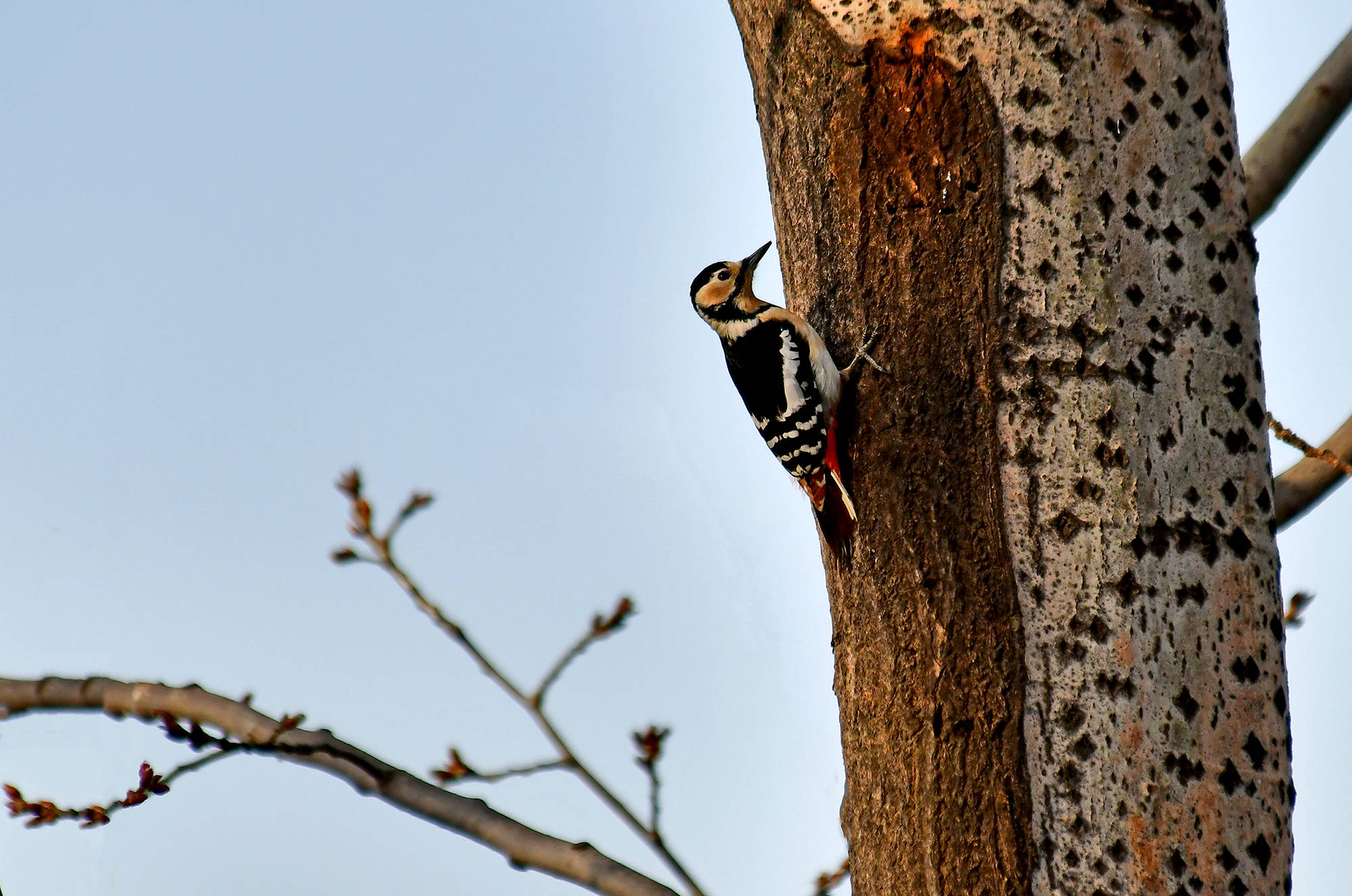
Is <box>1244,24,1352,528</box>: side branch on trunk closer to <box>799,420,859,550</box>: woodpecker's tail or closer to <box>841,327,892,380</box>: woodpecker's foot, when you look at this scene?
<box>799,420,859,550</box>: woodpecker's tail

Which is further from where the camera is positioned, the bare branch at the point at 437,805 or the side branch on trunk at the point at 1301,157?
the side branch on trunk at the point at 1301,157

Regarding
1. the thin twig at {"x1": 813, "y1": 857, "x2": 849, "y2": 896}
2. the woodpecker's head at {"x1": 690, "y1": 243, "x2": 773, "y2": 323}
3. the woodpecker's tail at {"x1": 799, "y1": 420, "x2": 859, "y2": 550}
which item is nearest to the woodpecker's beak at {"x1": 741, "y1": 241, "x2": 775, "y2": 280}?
→ the woodpecker's head at {"x1": 690, "y1": 243, "x2": 773, "y2": 323}

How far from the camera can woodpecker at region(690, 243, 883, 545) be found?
211 centimetres

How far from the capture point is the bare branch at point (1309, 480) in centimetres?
297

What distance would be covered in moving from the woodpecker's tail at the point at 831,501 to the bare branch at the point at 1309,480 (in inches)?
52.5

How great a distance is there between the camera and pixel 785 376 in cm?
279

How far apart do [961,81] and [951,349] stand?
430 millimetres

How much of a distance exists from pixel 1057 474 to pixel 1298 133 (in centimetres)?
198

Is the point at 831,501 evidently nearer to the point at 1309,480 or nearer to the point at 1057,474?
the point at 1057,474

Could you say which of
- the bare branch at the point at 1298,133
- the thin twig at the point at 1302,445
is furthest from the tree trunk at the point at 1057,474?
the bare branch at the point at 1298,133

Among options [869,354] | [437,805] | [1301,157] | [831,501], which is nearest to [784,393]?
[831,501]

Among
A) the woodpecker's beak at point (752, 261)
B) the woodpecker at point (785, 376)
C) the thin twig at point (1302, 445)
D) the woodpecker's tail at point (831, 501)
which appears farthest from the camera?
the woodpecker's beak at point (752, 261)

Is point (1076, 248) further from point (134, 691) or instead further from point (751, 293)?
point (751, 293)

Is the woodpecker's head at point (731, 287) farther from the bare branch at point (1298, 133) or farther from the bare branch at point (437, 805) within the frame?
the bare branch at point (437, 805)
